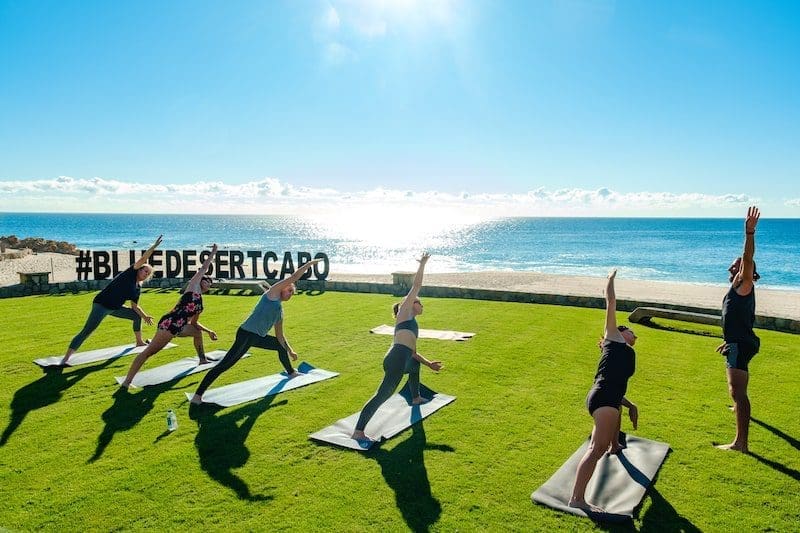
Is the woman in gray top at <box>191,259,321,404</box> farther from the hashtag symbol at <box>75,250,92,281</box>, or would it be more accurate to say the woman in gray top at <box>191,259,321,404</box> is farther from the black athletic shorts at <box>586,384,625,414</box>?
the hashtag symbol at <box>75,250,92,281</box>

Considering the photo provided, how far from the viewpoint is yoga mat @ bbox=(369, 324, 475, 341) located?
41.0 ft

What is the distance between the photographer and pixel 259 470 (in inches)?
236

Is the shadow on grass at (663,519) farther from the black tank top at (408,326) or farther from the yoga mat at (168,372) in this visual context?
the yoga mat at (168,372)

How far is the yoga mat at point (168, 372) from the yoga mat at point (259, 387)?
103 cm

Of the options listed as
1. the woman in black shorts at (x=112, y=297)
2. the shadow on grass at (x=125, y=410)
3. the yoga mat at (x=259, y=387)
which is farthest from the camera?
the woman in black shorts at (x=112, y=297)

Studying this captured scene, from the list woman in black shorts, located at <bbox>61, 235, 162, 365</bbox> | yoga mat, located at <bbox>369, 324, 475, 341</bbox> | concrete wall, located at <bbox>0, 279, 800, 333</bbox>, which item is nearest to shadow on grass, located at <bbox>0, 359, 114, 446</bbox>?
woman in black shorts, located at <bbox>61, 235, 162, 365</bbox>

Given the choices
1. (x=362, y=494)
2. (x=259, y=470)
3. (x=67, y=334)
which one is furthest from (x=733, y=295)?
(x=67, y=334)

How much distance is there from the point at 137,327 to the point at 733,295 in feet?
35.7

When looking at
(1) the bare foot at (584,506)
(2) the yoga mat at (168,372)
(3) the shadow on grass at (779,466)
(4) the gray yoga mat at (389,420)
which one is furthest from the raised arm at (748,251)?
(2) the yoga mat at (168,372)

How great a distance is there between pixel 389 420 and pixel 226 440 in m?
2.21

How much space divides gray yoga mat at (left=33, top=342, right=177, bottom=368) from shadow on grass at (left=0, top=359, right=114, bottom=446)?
29 centimetres

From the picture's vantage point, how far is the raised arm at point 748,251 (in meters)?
5.65

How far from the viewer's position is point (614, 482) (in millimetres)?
5668

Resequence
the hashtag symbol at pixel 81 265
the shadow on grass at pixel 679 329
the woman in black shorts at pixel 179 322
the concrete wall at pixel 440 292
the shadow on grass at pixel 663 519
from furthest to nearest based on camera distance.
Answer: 1. the hashtag symbol at pixel 81 265
2. the concrete wall at pixel 440 292
3. the shadow on grass at pixel 679 329
4. the woman in black shorts at pixel 179 322
5. the shadow on grass at pixel 663 519
